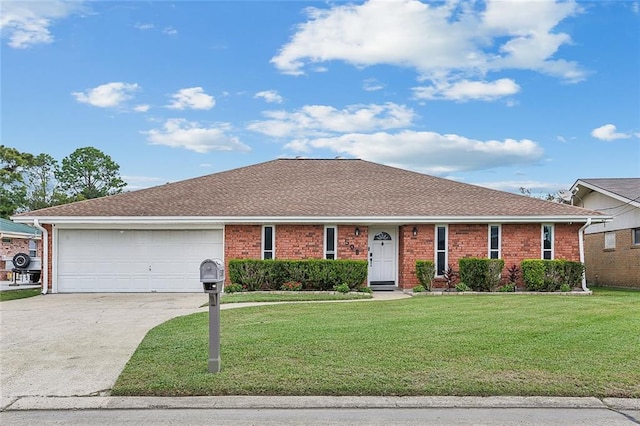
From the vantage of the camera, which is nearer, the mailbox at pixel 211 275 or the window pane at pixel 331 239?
the mailbox at pixel 211 275

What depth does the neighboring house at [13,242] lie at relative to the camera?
27.8m

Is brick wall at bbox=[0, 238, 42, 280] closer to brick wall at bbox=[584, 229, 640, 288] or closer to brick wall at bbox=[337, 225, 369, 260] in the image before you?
brick wall at bbox=[337, 225, 369, 260]

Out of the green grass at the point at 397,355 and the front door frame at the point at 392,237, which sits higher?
the front door frame at the point at 392,237

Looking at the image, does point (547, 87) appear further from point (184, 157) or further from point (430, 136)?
point (184, 157)

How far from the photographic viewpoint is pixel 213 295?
6.76 meters

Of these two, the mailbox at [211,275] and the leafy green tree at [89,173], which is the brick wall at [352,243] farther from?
the leafy green tree at [89,173]

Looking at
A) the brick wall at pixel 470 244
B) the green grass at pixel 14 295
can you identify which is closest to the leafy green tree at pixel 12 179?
the green grass at pixel 14 295

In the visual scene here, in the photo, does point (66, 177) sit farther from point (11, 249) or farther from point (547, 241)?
point (547, 241)

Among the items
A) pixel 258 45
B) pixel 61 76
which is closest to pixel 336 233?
pixel 258 45

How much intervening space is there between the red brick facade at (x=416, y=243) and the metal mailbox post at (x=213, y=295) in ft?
38.2

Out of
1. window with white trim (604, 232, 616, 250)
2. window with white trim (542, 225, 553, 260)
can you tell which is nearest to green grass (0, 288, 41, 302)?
window with white trim (542, 225, 553, 260)

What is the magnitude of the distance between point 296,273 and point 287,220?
1763 mm

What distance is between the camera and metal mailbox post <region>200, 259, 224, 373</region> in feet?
21.5

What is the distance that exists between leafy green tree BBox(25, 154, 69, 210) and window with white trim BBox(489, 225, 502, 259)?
134ft
